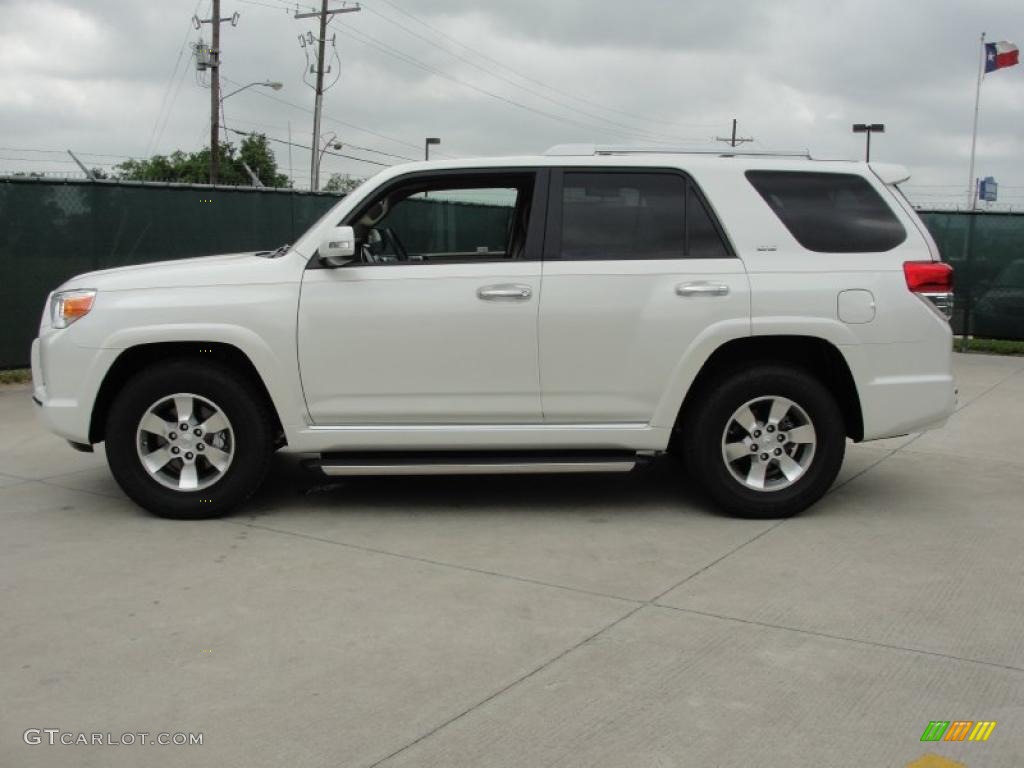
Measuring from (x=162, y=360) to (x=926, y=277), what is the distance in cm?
409

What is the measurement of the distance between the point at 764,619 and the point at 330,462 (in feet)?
8.14

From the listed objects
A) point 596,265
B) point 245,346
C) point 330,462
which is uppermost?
point 596,265

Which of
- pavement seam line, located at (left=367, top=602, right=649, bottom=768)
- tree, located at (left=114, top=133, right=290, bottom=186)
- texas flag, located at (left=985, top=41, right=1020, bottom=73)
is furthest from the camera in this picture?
tree, located at (left=114, top=133, right=290, bottom=186)

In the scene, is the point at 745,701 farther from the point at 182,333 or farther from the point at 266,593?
the point at 182,333

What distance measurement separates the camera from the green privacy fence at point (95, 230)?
10.8 m

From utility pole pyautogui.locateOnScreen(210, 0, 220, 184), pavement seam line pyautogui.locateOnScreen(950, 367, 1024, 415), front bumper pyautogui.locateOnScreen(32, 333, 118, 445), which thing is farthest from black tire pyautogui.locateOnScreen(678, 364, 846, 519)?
utility pole pyautogui.locateOnScreen(210, 0, 220, 184)

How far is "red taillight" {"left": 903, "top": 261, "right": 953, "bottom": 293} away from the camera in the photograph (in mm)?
5617

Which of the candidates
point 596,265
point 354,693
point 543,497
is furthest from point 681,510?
point 354,693

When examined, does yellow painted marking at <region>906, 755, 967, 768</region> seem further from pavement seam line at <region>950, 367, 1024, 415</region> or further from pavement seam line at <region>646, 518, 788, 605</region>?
pavement seam line at <region>950, 367, 1024, 415</region>

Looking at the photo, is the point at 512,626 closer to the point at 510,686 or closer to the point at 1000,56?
the point at 510,686

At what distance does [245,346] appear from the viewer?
555 centimetres

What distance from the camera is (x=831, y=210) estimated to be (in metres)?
5.79

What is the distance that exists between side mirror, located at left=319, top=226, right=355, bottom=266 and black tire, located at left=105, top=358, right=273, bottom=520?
0.84 meters

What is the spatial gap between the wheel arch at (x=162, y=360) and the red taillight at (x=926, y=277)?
3.43 meters
